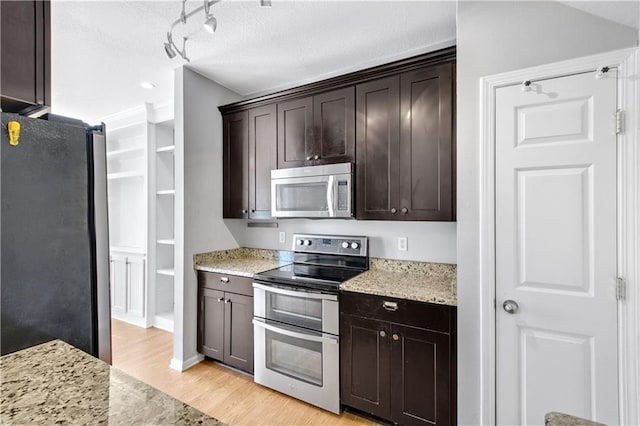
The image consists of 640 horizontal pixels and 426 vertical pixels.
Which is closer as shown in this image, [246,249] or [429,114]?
[429,114]

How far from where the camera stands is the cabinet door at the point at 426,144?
1.99 m

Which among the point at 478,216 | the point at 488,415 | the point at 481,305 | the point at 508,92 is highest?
the point at 508,92

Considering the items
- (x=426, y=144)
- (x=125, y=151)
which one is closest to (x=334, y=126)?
(x=426, y=144)

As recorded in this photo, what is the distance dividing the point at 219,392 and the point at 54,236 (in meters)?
1.76

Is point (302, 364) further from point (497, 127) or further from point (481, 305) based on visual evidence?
point (497, 127)

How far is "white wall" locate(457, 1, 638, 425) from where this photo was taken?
61.2 inches

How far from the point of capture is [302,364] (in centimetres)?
222

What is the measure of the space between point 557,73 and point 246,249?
2951mm

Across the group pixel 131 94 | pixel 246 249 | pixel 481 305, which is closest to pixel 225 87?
pixel 131 94

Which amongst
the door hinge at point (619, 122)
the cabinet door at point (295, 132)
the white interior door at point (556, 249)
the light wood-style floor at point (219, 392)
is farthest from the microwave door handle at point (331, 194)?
the door hinge at point (619, 122)

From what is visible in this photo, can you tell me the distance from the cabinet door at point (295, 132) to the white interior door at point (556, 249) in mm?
1438

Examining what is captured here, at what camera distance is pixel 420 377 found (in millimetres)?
1823

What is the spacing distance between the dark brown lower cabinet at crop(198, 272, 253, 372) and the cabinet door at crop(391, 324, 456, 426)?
1.22 m

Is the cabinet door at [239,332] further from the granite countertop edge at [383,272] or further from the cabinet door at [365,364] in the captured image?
the cabinet door at [365,364]
